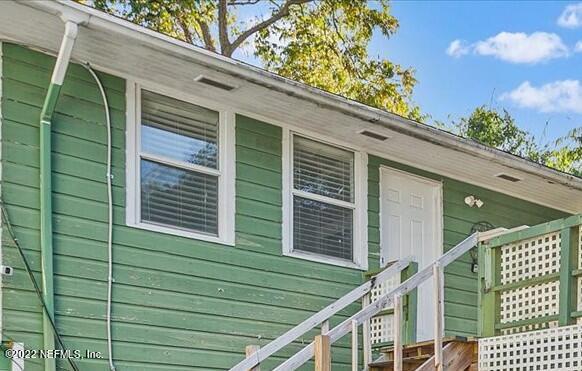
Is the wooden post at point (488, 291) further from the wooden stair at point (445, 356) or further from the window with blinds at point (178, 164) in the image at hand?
the window with blinds at point (178, 164)

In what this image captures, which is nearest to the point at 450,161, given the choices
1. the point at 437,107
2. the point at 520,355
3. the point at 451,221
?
the point at 451,221

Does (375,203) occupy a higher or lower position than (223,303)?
higher

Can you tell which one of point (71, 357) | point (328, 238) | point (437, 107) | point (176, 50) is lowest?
point (71, 357)

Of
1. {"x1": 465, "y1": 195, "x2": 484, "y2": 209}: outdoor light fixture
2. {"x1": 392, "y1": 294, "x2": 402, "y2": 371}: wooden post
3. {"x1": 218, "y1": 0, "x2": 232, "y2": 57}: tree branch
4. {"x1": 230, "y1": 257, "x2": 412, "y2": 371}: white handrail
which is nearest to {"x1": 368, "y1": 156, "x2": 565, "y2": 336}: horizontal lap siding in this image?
{"x1": 465, "y1": 195, "x2": 484, "y2": 209}: outdoor light fixture

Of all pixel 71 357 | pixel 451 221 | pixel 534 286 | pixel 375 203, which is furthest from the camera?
pixel 451 221

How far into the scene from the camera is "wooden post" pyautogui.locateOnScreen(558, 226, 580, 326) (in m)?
4.86

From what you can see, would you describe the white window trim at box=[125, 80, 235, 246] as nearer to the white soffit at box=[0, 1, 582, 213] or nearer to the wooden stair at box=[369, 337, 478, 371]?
the white soffit at box=[0, 1, 582, 213]

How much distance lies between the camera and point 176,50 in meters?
4.98

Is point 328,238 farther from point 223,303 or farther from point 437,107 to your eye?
point 437,107

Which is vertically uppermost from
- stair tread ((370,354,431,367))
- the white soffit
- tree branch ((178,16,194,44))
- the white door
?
tree branch ((178,16,194,44))

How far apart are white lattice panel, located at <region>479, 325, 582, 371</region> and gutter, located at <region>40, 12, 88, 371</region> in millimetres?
2909

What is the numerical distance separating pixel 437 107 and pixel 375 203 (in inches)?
496

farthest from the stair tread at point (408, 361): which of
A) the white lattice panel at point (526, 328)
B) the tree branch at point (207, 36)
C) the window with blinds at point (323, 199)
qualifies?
the tree branch at point (207, 36)

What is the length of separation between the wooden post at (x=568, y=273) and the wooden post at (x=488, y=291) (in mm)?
530
